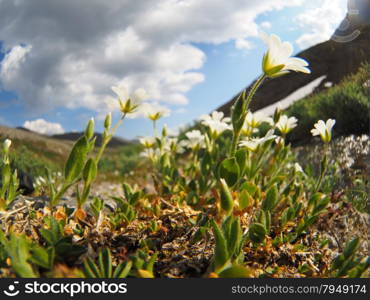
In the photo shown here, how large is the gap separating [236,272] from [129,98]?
113cm

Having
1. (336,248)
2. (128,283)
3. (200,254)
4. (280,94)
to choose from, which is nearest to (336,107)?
(280,94)

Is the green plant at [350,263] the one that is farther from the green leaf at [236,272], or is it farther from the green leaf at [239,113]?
the green leaf at [239,113]

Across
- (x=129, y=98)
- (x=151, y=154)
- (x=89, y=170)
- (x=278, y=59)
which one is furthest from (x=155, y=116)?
(x=278, y=59)

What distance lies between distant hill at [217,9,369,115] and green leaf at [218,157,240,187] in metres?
1.01

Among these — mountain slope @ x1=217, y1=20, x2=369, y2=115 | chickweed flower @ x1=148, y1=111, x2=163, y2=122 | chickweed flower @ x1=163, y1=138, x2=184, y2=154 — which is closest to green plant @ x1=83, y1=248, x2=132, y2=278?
chickweed flower @ x1=148, y1=111, x2=163, y2=122

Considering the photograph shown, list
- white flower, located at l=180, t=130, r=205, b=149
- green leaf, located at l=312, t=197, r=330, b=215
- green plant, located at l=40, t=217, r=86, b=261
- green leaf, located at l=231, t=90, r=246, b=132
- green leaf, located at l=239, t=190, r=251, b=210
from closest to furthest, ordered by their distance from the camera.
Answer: green plant, located at l=40, t=217, r=86, b=261 < green leaf, located at l=231, t=90, r=246, b=132 < green leaf, located at l=239, t=190, r=251, b=210 < green leaf, located at l=312, t=197, r=330, b=215 < white flower, located at l=180, t=130, r=205, b=149

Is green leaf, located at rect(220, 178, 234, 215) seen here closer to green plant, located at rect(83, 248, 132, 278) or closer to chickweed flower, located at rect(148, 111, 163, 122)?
green plant, located at rect(83, 248, 132, 278)

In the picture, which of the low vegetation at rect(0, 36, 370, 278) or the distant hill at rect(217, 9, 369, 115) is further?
the distant hill at rect(217, 9, 369, 115)

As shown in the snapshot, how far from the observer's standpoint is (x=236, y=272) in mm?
1197

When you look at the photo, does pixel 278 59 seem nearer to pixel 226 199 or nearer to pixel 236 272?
pixel 226 199

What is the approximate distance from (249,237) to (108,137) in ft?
→ 3.00

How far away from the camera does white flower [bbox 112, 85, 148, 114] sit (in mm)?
1914

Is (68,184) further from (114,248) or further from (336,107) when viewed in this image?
(336,107)

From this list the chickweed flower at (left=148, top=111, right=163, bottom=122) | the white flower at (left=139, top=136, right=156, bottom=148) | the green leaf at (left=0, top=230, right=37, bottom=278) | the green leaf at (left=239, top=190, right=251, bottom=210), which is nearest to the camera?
the green leaf at (left=0, top=230, right=37, bottom=278)
